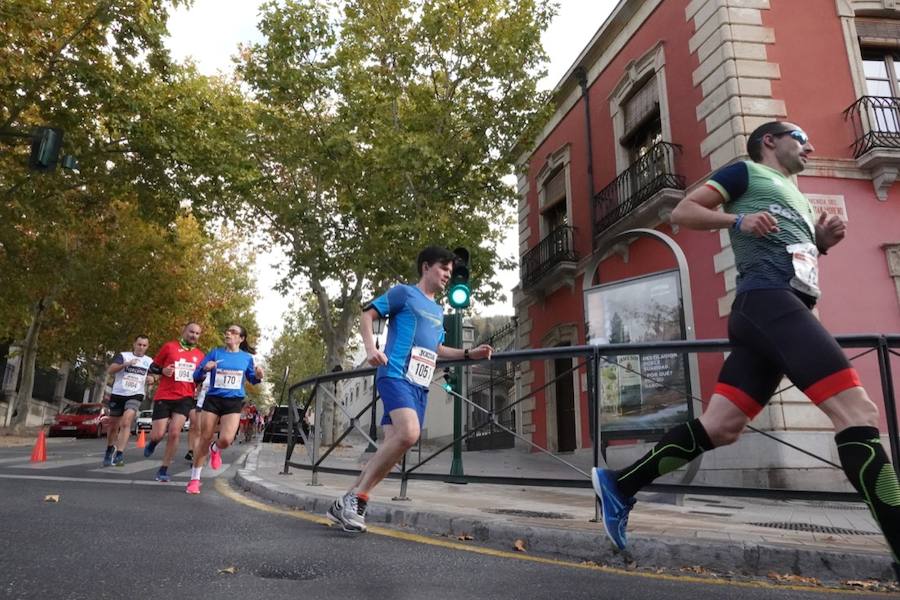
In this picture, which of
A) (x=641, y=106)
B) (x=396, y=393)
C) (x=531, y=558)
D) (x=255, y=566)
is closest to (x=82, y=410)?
(x=641, y=106)

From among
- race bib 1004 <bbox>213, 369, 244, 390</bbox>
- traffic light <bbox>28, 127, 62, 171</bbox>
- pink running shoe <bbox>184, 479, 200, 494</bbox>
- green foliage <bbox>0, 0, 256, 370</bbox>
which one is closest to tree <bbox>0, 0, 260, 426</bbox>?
green foliage <bbox>0, 0, 256, 370</bbox>

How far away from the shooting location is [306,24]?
15.2 metres

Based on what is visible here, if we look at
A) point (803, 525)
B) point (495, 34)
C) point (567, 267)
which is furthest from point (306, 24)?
point (803, 525)

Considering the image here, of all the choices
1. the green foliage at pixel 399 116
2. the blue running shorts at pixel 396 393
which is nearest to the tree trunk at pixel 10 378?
the green foliage at pixel 399 116

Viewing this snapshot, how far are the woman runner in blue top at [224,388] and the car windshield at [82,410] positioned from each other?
18.9 m

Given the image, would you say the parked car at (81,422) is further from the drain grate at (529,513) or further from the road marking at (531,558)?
the drain grate at (529,513)

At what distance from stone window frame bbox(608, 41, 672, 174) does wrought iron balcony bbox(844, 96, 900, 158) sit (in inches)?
113

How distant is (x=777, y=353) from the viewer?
248 centimetres

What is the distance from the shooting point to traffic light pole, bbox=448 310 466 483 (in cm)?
623

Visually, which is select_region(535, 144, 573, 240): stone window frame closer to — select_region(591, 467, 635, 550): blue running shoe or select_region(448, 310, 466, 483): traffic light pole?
select_region(448, 310, 466, 483): traffic light pole

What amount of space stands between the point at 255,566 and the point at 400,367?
1.42m

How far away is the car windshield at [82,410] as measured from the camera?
73.0ft

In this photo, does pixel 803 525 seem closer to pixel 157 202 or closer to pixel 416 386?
pixel 416 386

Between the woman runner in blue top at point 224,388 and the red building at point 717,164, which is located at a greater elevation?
the red building at point 717,164
